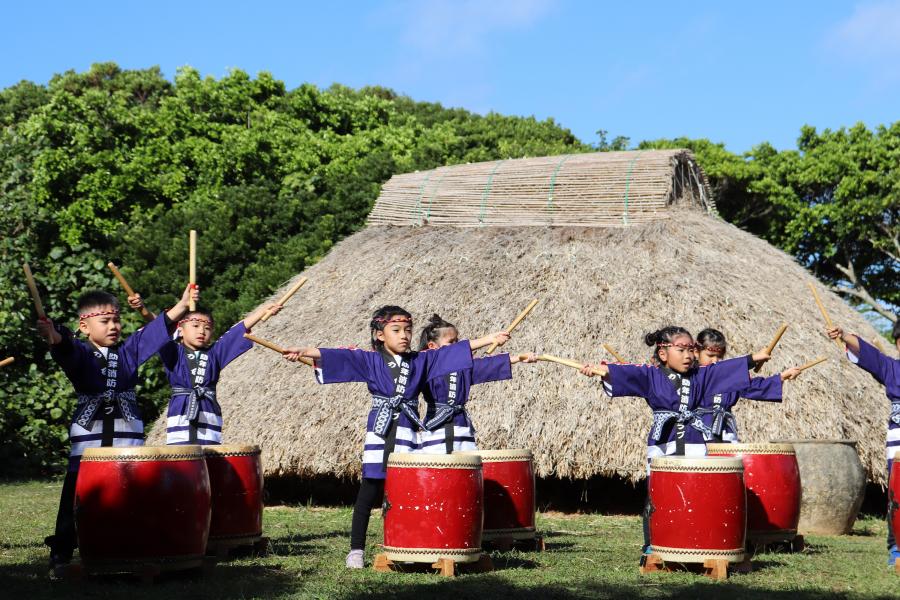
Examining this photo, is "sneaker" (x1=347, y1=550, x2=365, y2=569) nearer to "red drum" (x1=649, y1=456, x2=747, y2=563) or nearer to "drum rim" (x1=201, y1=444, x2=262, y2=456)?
"drum rim" (x1=201, y1=444, x2=262, y2=456)

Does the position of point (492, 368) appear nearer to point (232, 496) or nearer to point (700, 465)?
point (700, 465)

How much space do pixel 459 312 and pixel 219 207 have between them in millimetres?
7280

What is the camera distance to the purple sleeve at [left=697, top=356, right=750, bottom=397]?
7.02m

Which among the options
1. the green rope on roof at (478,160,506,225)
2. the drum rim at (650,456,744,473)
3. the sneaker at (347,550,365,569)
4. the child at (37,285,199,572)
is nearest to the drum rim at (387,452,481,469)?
the sneaker at (347,550,365,569)

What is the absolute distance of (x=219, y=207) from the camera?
17.4m

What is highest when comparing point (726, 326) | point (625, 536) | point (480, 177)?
point (480, 177)

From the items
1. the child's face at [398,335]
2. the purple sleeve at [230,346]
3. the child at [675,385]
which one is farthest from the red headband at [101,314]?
the child at [675,385]

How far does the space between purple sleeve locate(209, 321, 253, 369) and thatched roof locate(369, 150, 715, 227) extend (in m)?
6.26

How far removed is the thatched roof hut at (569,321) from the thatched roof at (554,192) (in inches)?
2.2

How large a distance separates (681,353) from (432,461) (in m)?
1.96

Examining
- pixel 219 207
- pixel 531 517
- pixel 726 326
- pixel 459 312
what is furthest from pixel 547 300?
pixel 219 207

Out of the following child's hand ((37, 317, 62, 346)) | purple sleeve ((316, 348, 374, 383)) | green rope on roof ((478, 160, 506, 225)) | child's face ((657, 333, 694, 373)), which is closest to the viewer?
child's hand ((37, 317, 62, 346))

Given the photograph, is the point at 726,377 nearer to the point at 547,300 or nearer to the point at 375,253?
the point at 547,300

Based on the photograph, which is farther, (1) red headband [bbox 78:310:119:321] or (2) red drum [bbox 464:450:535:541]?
(2) red drum [bbox 464:450:535:541]
